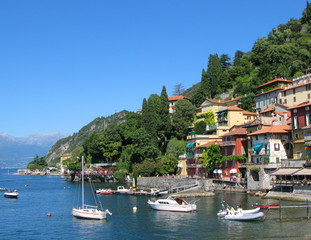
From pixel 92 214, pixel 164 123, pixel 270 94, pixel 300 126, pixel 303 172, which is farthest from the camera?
pixel 164 123

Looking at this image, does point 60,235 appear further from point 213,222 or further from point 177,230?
point 213,222

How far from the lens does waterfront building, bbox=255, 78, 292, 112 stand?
88500 millimetres

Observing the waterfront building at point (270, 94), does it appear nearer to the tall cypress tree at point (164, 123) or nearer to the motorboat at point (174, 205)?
the tall cypress tree at point (164, 123)

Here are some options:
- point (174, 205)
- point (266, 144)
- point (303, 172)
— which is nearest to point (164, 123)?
point (266, 144)

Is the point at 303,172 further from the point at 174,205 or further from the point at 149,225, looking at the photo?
the point at 149,225

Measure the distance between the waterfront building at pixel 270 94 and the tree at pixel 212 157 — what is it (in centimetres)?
2171

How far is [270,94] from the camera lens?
9100 centimetres

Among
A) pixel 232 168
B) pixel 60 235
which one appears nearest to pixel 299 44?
pixel 232 168

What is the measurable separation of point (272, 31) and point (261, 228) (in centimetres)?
12484

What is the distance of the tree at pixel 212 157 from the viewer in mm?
77688

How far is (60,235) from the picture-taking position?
4044 centimetres

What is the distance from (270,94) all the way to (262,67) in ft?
76.7

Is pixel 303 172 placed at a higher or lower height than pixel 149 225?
higher

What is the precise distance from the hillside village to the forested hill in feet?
45.9
